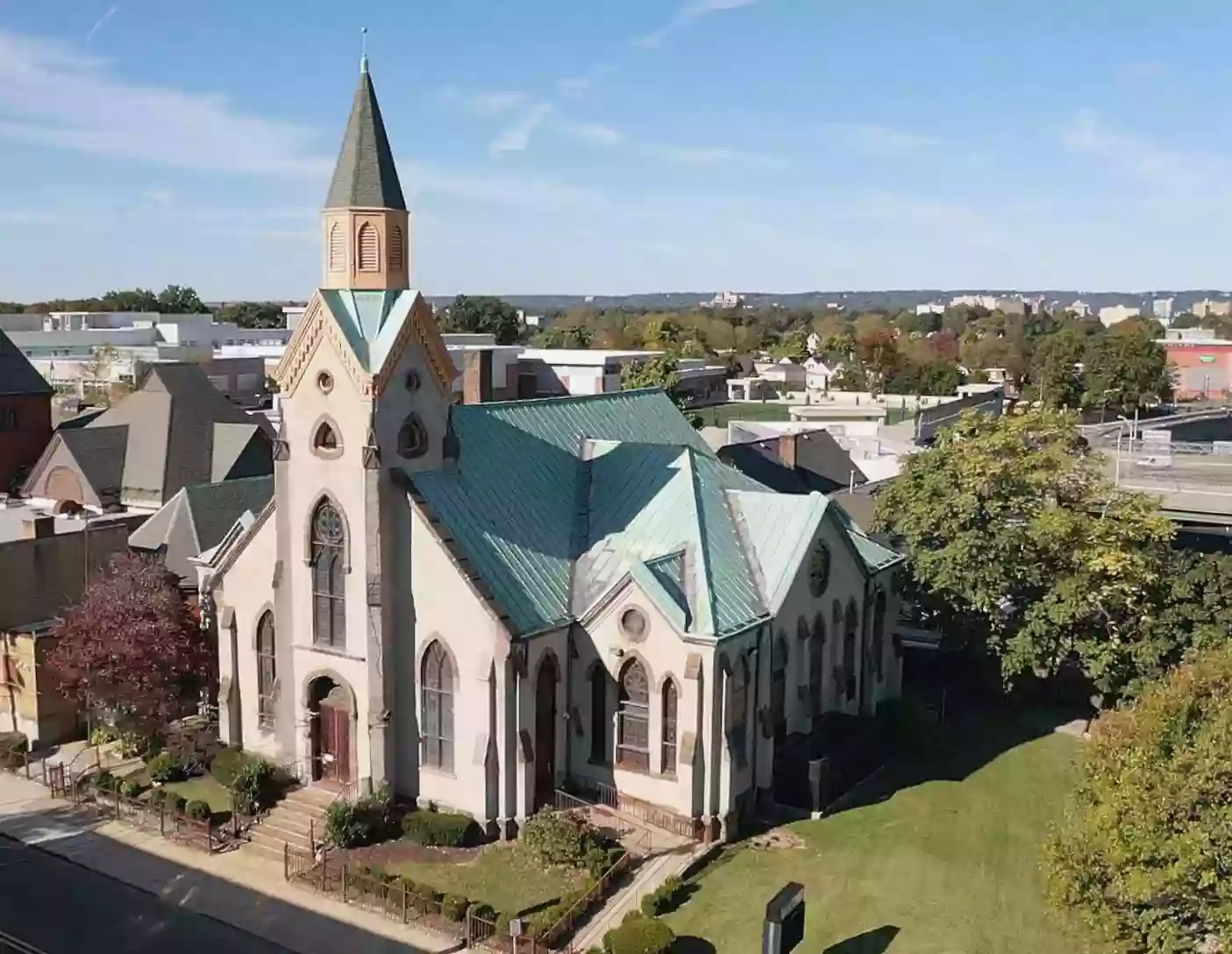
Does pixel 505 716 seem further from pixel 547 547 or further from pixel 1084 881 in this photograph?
pixel 1084 881

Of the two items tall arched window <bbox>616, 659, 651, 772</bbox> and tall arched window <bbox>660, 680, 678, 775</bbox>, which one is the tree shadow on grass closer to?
tall arched window <bbox>660, 680, 678, 775</bbox>

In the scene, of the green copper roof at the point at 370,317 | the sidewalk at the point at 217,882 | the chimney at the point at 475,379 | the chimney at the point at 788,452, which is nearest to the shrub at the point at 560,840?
the sidewalk at the point at 217,882

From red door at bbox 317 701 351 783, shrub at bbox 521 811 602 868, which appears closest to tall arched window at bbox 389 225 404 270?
red door at bbox 317 701 351 783

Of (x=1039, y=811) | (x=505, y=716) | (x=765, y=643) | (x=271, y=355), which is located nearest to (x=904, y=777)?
(x=1039, y=811)

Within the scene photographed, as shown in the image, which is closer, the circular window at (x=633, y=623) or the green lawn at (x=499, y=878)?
the green lawn at (x=499, y=878)

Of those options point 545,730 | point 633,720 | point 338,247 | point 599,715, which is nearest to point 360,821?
point 545,730

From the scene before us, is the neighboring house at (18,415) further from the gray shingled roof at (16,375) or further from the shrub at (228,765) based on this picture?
the shrub at (228,765)
